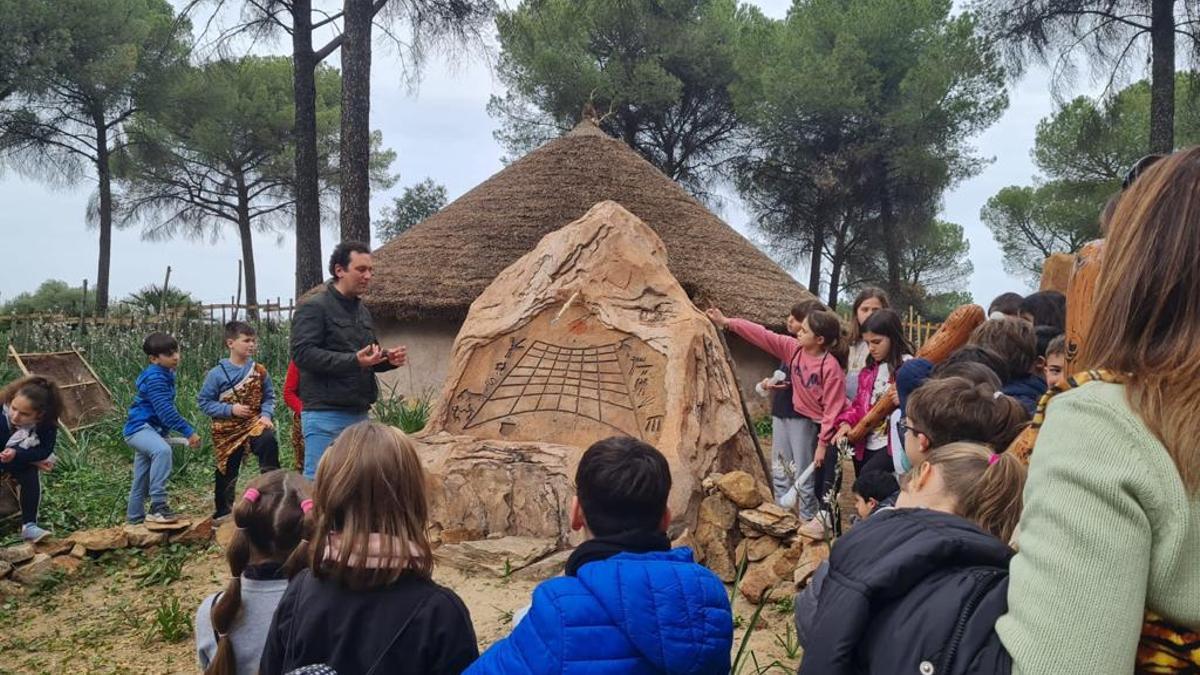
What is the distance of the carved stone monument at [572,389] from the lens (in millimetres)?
4270

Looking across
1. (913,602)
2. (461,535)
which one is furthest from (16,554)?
(913,602)

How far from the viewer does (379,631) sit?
68.0 inches

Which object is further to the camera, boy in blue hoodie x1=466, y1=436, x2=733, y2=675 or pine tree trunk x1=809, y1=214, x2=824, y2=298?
pine tree trunk x1=809, y1=214, x2=824, y2=298

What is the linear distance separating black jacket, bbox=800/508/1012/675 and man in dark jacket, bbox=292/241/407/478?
Result: 3.25 m

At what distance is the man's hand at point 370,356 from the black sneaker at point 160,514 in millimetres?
1797

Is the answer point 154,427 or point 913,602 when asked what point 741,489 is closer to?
point 913,602

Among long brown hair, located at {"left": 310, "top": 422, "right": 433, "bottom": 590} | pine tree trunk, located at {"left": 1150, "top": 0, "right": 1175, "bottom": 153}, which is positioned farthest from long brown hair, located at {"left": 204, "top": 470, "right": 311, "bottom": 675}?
pine tree trunk, located at {"left": 1150, "top": 0, "right": 1175, "bottom": 153}

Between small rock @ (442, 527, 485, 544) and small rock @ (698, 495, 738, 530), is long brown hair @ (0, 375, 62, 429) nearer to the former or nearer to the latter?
small rock @ (442, 527, 485, 544)

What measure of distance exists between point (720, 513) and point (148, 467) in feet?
11.1

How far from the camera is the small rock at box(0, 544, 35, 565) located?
427cm

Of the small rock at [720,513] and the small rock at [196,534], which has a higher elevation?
the small rock at [720,513]

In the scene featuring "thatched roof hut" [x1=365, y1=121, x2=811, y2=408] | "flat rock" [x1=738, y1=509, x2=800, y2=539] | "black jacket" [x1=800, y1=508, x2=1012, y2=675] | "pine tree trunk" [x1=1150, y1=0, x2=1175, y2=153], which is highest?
"pine tree trunk" [x1=1150, y1=0, x2=1175, y2=153]

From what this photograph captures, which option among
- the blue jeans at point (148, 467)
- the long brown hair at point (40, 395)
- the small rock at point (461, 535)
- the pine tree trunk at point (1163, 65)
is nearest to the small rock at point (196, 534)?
the blue jeans at point (148, 467)

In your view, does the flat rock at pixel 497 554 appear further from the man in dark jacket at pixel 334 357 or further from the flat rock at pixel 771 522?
the flat rock at pixel 771 522
